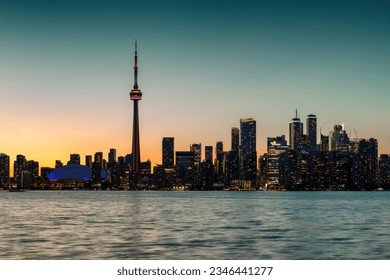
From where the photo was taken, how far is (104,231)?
38.2 meters

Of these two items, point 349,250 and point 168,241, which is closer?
point 349,250
